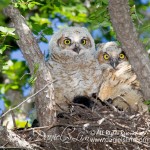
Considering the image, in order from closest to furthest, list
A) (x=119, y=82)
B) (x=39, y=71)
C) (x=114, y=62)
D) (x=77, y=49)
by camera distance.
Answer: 1. (x=39, y=71)
2. (x=119, y=82)
3. (x=77, y=49)
4. (x=114, y=62)

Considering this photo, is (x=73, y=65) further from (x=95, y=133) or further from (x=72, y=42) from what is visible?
(x=95, y=133)

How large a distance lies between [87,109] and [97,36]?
4.06 meters

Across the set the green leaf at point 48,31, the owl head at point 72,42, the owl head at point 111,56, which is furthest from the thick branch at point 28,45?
the owl head at point 111,56

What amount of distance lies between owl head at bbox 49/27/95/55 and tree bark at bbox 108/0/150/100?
1.44m

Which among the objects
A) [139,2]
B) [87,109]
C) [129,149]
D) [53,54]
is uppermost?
[139,2]

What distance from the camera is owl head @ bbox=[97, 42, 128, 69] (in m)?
6.73

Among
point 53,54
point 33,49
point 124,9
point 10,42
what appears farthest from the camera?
point 10,42

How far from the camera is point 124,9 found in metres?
5.06

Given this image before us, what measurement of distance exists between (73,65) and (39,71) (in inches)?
48.7

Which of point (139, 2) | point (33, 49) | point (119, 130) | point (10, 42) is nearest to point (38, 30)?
point (33, 49)

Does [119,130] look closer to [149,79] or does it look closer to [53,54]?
[149,79]

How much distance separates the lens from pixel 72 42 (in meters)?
6.63

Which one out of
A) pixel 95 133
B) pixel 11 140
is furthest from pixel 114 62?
pixel 11 140

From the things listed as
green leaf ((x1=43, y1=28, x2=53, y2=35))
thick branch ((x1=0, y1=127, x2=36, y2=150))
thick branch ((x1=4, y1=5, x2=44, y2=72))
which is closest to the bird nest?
thick branch ((x1=0, y1=127, x2=36, y2=150))
